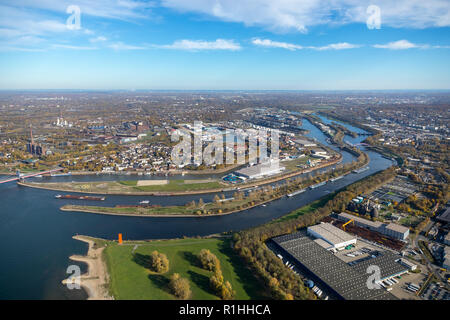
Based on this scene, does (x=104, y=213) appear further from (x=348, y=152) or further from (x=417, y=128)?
(x=417, y=128)

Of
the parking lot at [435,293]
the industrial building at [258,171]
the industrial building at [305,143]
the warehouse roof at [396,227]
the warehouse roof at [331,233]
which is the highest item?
the industrial building at [305,143]

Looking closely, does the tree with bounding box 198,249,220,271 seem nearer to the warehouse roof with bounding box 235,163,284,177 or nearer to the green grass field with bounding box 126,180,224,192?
the green grass field with bounding box 126,180,224,192

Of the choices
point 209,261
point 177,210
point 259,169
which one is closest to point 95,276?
point 209,261

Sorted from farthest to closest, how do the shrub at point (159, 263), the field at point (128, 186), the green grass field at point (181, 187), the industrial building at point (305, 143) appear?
the industrial building at point (305, 143) → the green grass field at point (181, 187) → the field at point (128, 186) → the shrub at point (159, 263)

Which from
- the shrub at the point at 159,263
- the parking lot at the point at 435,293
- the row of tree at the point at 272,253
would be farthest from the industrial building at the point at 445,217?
the shrub at the point at 159,263

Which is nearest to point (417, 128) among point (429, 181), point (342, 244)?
point (429, 181)

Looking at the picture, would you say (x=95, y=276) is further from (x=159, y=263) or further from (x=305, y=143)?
(x=305, y=143)

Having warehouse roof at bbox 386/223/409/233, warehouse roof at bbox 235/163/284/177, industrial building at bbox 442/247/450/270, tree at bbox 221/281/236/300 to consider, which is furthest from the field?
industrial building at bbox 442/247/450/270

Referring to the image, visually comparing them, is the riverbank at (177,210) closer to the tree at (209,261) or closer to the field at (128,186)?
the field at (128,186)
